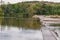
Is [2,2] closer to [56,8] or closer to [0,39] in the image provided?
[56,8]

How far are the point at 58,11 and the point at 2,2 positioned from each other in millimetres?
7925

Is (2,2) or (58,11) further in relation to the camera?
(2,2)

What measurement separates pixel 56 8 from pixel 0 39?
1889 centimetres

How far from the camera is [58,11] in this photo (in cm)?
2508

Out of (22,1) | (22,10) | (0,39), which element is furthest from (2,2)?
(0,39)

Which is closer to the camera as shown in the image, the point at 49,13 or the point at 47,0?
the point at 49,13

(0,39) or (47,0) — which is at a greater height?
(47,0)

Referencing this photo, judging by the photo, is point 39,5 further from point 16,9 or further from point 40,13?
point 16,9

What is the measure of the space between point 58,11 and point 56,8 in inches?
38.4

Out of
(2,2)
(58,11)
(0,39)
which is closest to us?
(0,39)

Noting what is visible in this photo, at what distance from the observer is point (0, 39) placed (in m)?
7.63

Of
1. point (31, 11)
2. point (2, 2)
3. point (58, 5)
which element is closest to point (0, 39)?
point (31, 11)

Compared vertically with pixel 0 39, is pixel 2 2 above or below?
above

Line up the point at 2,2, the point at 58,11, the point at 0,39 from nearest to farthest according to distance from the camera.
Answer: the point at 0,39
the point at 58,11
the point at 2,2
